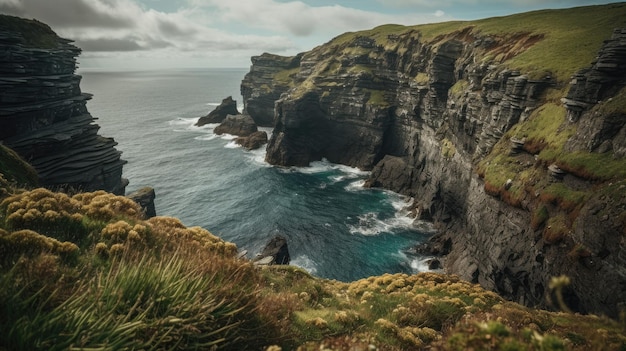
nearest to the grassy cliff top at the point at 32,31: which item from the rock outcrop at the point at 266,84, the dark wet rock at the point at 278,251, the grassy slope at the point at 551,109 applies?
the dark wet rock at the point at 278,251

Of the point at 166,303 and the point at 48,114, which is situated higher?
the point at 48,114

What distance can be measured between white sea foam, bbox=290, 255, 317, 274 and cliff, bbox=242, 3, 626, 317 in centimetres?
1943

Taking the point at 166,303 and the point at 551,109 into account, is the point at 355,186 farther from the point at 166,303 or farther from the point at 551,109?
the point at 166,303

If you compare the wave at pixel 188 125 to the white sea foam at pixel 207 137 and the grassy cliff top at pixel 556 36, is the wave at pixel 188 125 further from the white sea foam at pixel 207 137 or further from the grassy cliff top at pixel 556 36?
the grassy cliff top at pixel 556 36

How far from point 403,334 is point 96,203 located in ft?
39.9

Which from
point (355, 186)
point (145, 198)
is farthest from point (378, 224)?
point (145, 198)

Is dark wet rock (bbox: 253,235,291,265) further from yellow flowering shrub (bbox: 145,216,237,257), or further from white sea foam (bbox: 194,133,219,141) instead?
white sea foam (bbox: 194,133,219,141)

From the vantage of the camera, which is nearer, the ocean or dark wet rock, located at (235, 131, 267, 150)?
the ocean

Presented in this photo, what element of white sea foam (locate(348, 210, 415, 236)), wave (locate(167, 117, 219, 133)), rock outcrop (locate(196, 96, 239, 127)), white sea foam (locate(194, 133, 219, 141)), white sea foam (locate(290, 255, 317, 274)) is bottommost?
white sea foam (locate(290, 255, 317, 274))

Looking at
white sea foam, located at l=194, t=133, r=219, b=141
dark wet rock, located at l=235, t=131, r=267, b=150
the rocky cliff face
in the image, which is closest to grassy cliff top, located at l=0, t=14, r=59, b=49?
the rocky cliff face

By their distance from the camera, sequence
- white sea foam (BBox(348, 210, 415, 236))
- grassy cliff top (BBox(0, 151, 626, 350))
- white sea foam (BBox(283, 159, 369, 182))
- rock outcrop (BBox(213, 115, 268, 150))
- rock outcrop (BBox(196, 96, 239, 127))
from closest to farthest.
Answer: grassy cliff top (BBox(0, 151, 626, 350))
white sea foam (BBox(348, 210, 415, 236))
white sea foam (BBox(283, 159, 369, 182))
rock outcrop (BBox(213, 115, 268, 150))
rock outcrop (BBox(196, 96, 239, 127))

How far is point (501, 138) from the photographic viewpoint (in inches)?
1783

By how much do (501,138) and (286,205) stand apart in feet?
134

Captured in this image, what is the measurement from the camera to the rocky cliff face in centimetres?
4144
